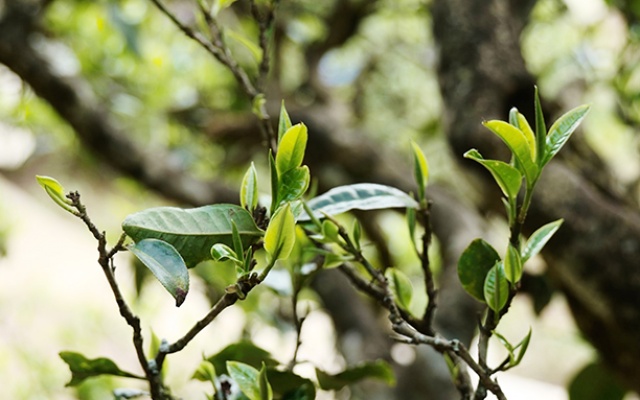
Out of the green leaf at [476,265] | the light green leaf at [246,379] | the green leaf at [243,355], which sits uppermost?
the green leaf at [476,265]

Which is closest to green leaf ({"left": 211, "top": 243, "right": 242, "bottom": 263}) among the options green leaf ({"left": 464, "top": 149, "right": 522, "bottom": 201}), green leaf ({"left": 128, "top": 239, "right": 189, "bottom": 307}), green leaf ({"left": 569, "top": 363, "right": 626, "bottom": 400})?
green leaf ({"left": 128, "top": 239, "right": 189, "bottom": 307})

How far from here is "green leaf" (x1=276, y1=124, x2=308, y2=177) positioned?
323 millimetres

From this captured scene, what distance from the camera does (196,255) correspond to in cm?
32

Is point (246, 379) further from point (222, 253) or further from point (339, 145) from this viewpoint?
point (339, 145)

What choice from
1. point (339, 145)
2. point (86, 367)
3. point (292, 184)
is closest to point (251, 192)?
point (292, 184)

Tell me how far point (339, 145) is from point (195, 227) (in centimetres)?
92

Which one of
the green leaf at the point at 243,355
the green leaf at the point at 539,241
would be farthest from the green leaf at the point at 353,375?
the green leaf at the point at 539,241

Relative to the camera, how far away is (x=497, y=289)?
33 centimetres

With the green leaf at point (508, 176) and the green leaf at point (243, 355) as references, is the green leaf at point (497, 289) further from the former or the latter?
the green leaf at point (243, 355)

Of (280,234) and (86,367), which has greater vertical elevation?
(280,234)

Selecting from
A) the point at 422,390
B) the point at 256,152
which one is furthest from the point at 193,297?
the point at 422,390

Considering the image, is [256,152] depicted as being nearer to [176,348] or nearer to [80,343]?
[80,343]

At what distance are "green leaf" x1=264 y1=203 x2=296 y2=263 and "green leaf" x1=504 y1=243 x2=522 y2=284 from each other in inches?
4.0

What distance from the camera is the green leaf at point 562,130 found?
1.07 ft
